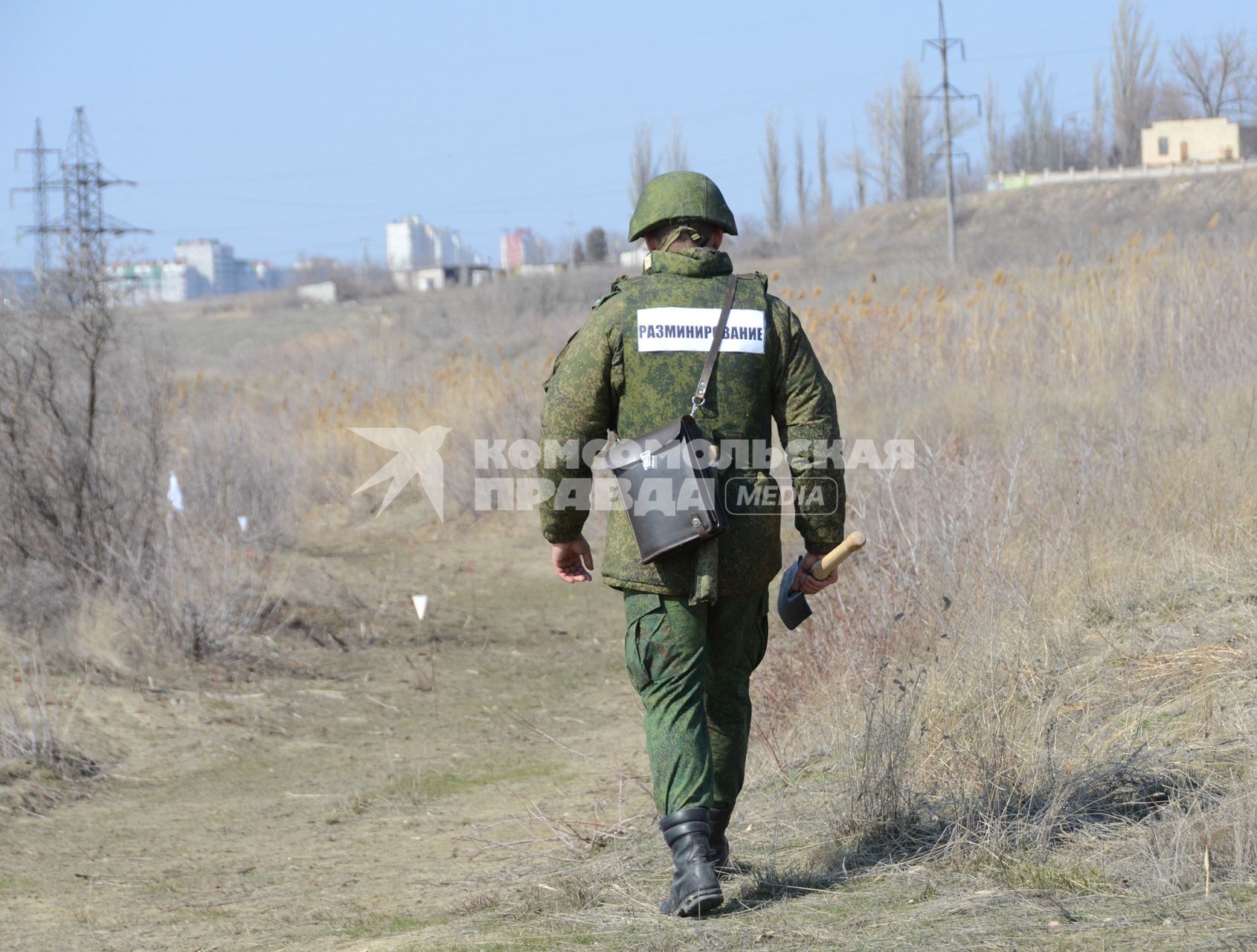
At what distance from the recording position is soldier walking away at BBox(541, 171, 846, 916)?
3.09 metres

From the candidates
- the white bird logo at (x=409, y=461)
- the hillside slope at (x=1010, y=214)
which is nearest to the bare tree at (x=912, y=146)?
the hillside slope at (x=1010, y=214)

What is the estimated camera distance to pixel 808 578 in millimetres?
3352

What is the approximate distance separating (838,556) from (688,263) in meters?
0.82

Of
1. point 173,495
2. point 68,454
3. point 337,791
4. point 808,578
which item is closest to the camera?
point 808,578

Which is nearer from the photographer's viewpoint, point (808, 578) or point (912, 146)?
point (808, 578)

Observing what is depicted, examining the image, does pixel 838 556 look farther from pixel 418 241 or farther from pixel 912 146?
pixel 418 241

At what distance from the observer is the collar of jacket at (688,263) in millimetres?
3180

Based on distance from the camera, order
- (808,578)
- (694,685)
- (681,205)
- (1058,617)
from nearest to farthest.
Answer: (694,685) < (681,205) < (808,578) < (1058,617)

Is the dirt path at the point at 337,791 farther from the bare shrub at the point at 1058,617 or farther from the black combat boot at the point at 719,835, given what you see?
the bare shrub at the point at 1058,617

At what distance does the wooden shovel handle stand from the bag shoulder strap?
19.3 inches

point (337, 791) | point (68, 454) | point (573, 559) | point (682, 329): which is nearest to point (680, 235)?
point (682, 329)

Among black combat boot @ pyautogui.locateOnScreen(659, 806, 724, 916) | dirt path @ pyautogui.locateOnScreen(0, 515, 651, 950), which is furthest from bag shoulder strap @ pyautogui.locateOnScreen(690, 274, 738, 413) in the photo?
dirt path @ pyautogui.locateOnScreen(0, 515, 651, 950)

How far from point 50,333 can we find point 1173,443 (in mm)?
6240

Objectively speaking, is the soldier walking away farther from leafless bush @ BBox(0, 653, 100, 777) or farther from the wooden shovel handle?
leafless bush @ BBox(0, 653, 100, 777)
